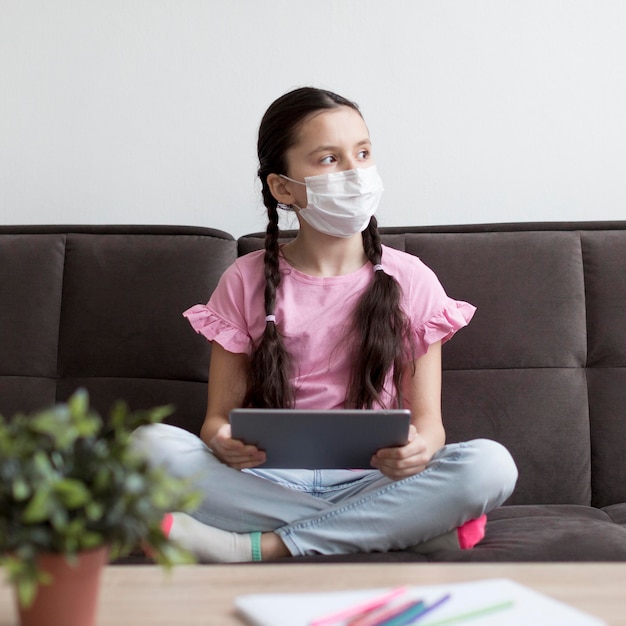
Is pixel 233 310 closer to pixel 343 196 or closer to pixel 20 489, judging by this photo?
pixel 343 196

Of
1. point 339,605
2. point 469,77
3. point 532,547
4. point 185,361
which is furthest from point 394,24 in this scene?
point 339,605

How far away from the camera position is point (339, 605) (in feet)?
2.56

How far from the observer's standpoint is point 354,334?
5.48ft

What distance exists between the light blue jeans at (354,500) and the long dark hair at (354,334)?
0.19 metres

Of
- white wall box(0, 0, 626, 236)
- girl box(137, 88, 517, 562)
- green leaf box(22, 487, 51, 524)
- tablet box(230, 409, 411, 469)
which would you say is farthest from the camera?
white wall box(0, 0, 626, 236)

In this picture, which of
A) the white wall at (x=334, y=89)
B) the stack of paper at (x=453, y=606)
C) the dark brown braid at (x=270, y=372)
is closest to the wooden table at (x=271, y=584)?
the stack of paper at (x=453, y=606)

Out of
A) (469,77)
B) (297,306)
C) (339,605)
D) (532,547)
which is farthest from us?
(469,77)

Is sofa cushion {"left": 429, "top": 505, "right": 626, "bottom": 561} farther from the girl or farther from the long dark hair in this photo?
the long dark hair

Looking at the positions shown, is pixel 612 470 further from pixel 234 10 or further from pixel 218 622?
pixel 234 10

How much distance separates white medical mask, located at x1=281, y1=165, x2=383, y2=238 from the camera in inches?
66.4

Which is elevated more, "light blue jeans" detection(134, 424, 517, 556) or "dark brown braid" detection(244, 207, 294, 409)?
"dark brown braid" detection(244, 207, 294, 409)

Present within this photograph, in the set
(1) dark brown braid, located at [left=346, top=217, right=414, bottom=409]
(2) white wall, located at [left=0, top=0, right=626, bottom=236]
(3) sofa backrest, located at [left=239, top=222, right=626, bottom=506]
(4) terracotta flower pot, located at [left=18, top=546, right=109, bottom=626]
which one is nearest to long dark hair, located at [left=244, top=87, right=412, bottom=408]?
(1) dark brown braid, located at [left=346, top=217, right=414, bottom=409]

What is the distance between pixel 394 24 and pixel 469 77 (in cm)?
22

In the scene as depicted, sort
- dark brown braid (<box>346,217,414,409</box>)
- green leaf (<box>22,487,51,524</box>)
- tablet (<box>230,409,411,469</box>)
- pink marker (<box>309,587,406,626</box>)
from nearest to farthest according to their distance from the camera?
green leaf (<box>22,487,51,524</box>)
pink marker (<box>309,587,406,626</box>)
tablet (<box>230,409,411,469</box>)
dark brown braid (<box>346,217,414,409</box>)
